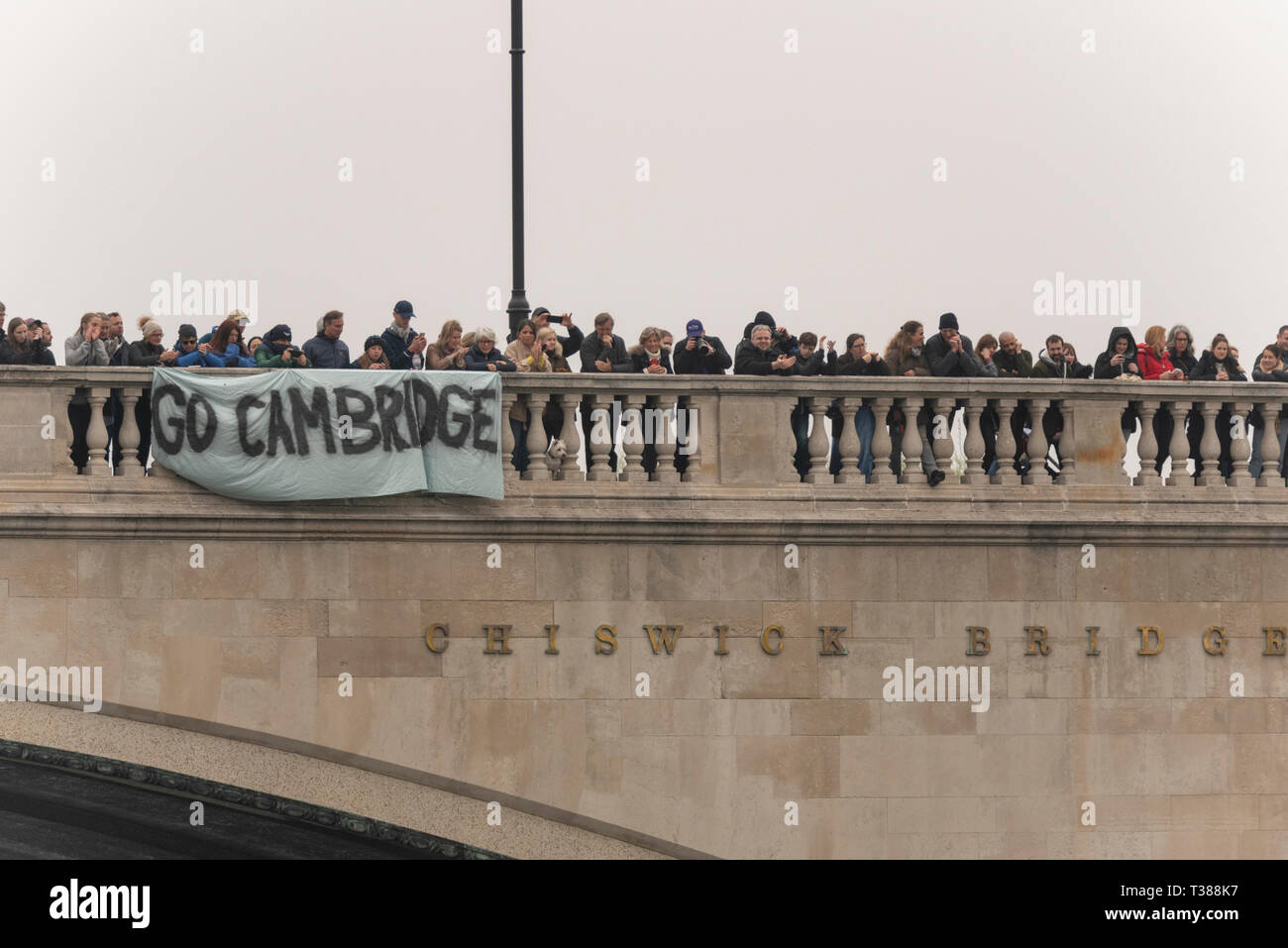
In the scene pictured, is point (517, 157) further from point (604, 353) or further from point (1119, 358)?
point (1119, 358)

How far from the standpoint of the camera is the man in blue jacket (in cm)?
2259

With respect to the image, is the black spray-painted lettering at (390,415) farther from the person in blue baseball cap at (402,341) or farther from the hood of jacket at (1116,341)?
the hood of jacket at (1116,341)

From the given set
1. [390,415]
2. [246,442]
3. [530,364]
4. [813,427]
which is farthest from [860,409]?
[246,442]

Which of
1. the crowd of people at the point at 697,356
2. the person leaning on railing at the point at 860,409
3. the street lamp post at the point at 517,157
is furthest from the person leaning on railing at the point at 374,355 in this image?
the person leaning on railing at the point at 860,409

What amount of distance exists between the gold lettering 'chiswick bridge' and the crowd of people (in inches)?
12.8

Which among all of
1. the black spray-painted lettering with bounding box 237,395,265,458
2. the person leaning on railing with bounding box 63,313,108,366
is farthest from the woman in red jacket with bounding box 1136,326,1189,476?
the person leaning on railing with bounding box 63,313,108,366

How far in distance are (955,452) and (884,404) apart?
40.5 inches

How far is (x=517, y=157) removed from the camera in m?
25.8

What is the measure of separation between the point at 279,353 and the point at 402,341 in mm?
1288

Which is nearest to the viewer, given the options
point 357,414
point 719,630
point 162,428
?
point 162,428

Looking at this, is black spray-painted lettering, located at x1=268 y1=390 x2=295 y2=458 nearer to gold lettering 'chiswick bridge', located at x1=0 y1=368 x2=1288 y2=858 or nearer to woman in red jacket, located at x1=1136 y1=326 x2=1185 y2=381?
gold lettering 'chiswick bridge', located at x1=0 y1=368 x2=1288 y2=858

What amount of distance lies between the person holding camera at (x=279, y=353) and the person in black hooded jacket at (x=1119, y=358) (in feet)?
27.2
